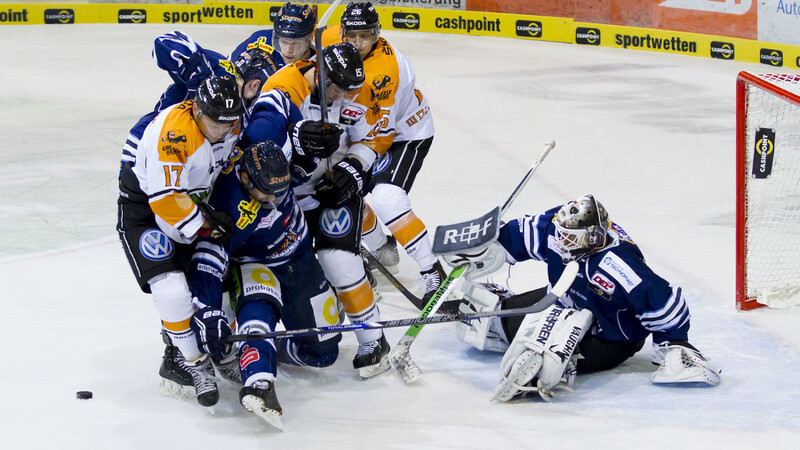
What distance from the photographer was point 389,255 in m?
5.36

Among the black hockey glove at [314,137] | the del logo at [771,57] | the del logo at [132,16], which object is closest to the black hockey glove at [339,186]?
the black hockey glove at [314,137]

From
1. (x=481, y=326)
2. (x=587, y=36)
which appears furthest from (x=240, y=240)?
(x=587, y=36)

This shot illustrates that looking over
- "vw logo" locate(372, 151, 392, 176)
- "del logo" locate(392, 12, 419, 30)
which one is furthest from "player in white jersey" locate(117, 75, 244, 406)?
"del logo" locate(392, 12, 419, 30)

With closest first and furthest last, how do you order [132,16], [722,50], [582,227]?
[582,227] → [722,50] → [132,16]

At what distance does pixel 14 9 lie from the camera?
11.7m

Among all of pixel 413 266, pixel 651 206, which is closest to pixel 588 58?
pixel 651 206

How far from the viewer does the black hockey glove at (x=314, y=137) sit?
3951mm

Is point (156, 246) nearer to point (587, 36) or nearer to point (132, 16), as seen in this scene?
point (587, 36)

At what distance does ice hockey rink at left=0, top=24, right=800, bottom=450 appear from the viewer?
363 cm

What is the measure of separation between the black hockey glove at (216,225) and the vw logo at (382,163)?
142 cm

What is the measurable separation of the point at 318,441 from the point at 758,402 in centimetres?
157

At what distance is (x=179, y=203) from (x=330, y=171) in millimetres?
840

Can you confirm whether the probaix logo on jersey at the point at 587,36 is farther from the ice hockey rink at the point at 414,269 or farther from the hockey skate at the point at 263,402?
the hockey skate at the point at 263,402

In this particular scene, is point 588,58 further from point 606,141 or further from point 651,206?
point 651,206
